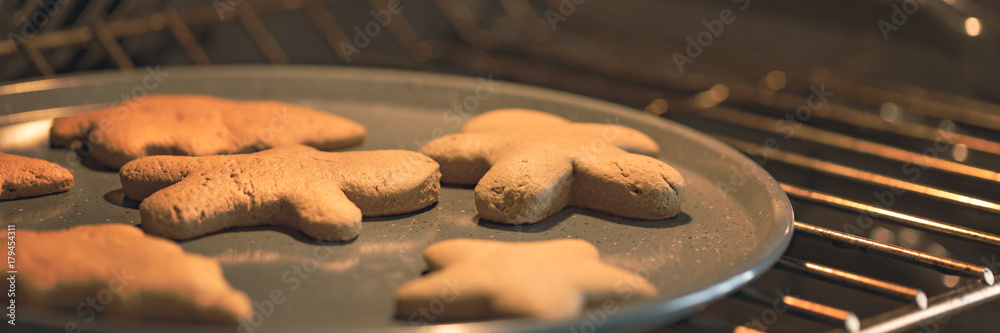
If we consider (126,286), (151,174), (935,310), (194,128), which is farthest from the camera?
(194,128)

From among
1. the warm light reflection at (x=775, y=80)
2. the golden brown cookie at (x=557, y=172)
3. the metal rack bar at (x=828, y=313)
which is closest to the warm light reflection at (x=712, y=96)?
the warm light reflection at (x=775, y=80)

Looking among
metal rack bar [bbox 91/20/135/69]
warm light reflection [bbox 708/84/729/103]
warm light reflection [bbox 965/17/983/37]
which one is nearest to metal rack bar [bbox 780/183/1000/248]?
warm light reflection [bbox 708/84/729/103]

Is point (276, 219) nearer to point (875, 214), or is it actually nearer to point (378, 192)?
point (378, 192)

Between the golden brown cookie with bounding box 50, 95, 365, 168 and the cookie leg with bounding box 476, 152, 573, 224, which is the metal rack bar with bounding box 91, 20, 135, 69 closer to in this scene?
the golden brown cookie with bounding box 50, 95, 365, 168

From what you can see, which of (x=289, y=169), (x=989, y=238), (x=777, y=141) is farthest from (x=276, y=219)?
(x=777, y=141)

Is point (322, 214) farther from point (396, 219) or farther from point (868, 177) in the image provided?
point (868, 177)

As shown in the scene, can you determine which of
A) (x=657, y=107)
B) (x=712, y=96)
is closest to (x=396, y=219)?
(x=657, y=107)

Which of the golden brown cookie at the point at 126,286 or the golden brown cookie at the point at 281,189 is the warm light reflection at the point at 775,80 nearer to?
the golden brown cookie at the point at 281,189
